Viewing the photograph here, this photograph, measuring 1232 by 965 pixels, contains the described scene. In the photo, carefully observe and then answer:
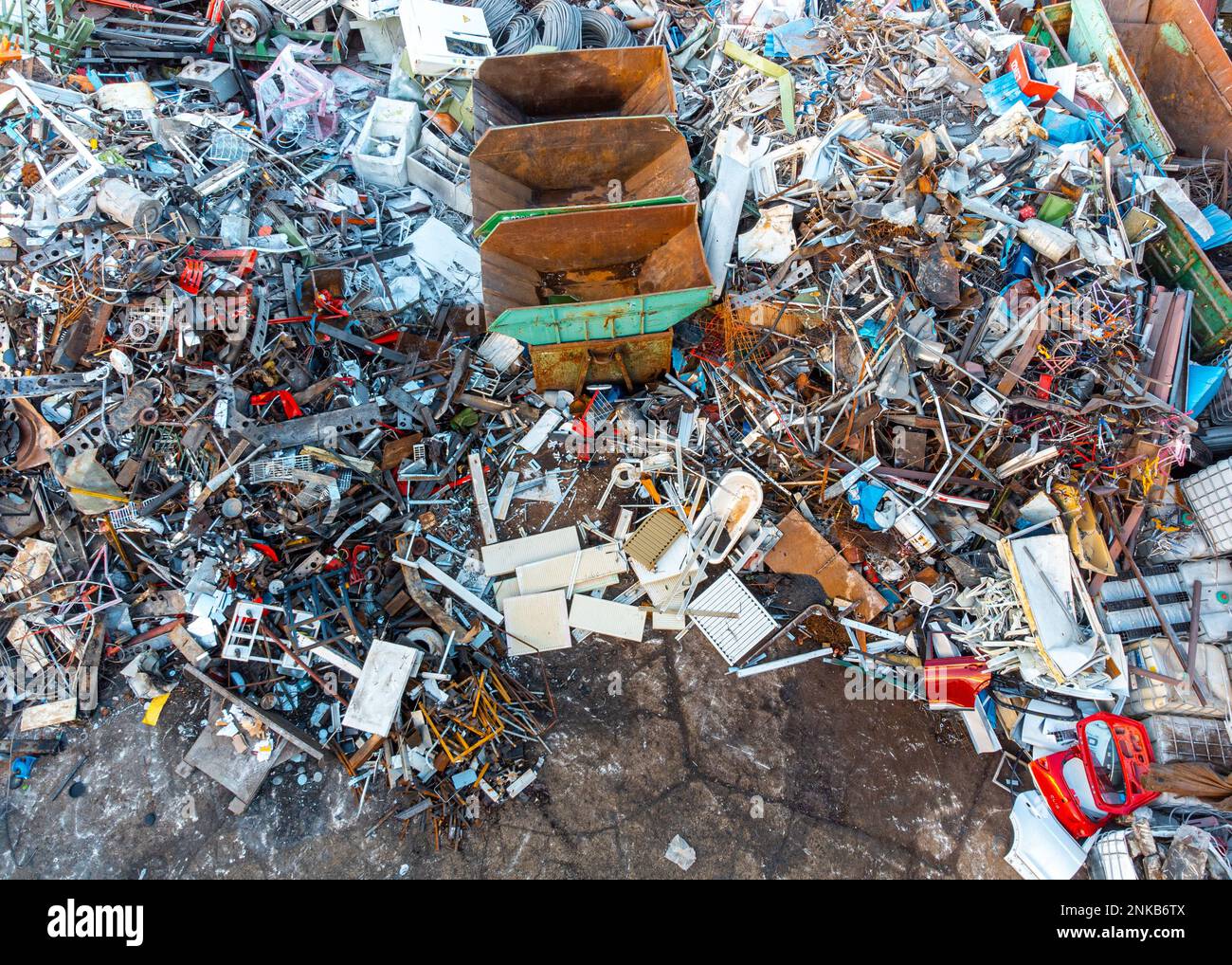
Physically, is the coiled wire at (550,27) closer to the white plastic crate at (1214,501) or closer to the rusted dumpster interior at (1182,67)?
the rusted dumpster interior at (1182,67)

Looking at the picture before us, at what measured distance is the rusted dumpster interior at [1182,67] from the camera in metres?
6.79

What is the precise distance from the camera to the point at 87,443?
5.20 meters

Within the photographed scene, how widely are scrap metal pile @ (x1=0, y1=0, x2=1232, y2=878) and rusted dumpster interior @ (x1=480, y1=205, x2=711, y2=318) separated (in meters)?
0.05

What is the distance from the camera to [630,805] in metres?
4.86

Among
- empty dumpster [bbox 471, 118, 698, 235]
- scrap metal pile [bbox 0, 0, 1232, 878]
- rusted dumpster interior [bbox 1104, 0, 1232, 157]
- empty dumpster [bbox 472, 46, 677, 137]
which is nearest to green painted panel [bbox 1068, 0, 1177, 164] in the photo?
scrap metal pile [bbox 0, 0, 1232, 878]

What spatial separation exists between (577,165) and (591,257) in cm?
128

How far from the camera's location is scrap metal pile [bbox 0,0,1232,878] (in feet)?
Answer: 16.4

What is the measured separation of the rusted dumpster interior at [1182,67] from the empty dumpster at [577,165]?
17.5ft

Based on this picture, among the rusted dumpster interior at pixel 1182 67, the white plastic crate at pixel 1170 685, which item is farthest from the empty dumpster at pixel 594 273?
the rusted dumpster interior at pixel 1182 67

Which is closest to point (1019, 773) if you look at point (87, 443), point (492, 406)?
point (492, 406)

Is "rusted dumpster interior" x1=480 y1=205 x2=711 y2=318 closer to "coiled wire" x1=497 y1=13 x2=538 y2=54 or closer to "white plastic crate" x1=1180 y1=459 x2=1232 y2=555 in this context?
"coiled wire" x1=497 y1=13 x2=538 y2=54

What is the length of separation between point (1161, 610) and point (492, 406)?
220 inches

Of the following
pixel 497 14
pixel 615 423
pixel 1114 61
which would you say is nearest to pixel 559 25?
pixel 497 14

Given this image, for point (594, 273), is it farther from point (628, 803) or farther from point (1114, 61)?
point (1114, 61)
